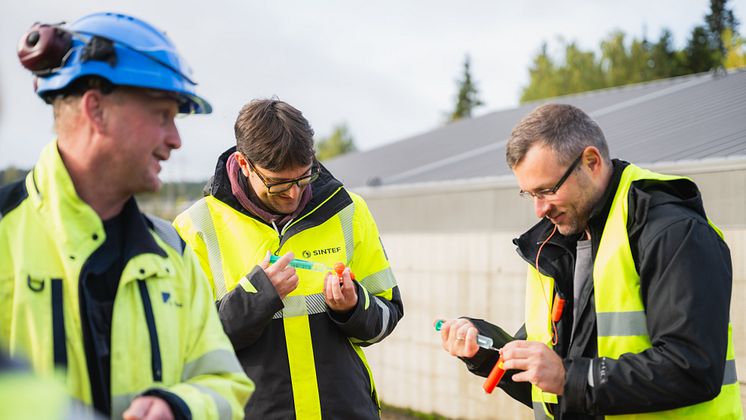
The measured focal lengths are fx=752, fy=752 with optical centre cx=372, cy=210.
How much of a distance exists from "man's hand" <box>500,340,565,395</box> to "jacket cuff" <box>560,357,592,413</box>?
0.03 meters

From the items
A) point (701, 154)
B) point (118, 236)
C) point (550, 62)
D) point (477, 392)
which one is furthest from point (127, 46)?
point (550, 62)

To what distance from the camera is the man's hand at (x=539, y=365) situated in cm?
264

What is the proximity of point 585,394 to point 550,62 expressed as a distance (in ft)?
152

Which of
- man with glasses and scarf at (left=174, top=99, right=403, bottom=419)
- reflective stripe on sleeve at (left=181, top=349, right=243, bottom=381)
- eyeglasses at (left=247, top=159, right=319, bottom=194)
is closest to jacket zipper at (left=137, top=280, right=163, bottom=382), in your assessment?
reflective stripe on sleeve at (left=181, top=349, right=243, bottom=381)

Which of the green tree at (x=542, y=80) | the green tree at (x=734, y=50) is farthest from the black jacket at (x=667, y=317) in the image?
the green tree at (x=542, y=80)

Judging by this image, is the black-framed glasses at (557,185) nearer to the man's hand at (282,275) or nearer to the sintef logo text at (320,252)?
the sintef logo text at (320,252)

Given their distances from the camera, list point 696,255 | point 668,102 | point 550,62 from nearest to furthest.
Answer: point 696,255, point 668,102, point 550,62

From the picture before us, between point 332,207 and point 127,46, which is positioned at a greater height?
point 127,46

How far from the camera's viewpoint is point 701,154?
21.3ft

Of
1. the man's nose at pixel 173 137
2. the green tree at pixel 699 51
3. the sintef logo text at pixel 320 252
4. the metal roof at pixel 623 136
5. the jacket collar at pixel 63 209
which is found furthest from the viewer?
the green tree at pixel 699 51

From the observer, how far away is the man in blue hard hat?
1.71m

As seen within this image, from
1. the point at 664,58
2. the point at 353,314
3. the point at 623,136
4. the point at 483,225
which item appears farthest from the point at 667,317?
the point at 664,58

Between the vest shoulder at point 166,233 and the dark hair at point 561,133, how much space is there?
1396 millimetres

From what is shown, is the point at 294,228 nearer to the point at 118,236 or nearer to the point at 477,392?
the point at 118,236
